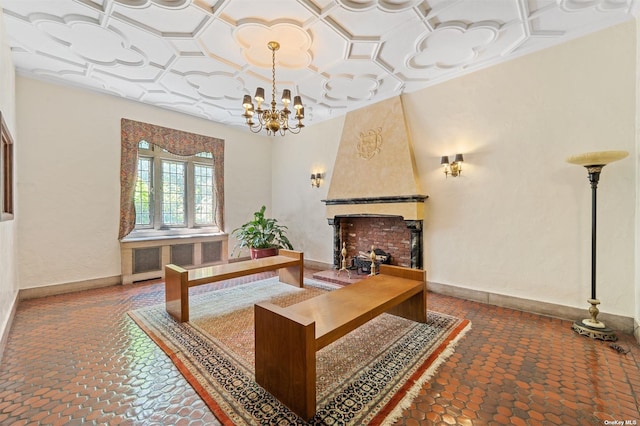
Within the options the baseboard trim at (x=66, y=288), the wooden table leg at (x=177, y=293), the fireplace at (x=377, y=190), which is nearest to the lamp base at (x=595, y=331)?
the fireplace at (x=377, y=190)

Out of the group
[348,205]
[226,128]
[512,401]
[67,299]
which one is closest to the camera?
[512,401]

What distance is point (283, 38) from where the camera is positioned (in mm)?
2977

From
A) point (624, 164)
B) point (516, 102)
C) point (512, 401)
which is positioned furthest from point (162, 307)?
point (624, 164)

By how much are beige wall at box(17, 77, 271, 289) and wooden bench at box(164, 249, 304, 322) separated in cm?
218

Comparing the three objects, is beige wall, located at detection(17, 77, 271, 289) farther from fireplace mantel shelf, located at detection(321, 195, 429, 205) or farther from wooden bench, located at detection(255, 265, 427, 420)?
wooden bench, located at detection(255, 265, 427, 420)

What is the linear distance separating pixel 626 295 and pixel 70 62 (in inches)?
284

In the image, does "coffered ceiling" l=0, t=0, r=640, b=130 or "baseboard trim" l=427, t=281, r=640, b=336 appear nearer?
"coffered ceiling" l=0, t=0, r=640, b=130

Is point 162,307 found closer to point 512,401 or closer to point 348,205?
point 348,205

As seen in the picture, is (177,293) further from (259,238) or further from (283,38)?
(283,38)

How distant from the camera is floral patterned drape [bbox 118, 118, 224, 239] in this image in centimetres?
462

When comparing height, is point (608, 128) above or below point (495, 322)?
above

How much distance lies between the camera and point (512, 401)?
5.77 feet

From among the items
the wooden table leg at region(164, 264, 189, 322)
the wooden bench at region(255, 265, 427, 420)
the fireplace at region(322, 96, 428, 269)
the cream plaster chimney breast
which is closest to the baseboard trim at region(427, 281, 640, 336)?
the fireplace at region(322, 96, 428, 269)

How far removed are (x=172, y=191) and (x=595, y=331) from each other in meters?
6.72
